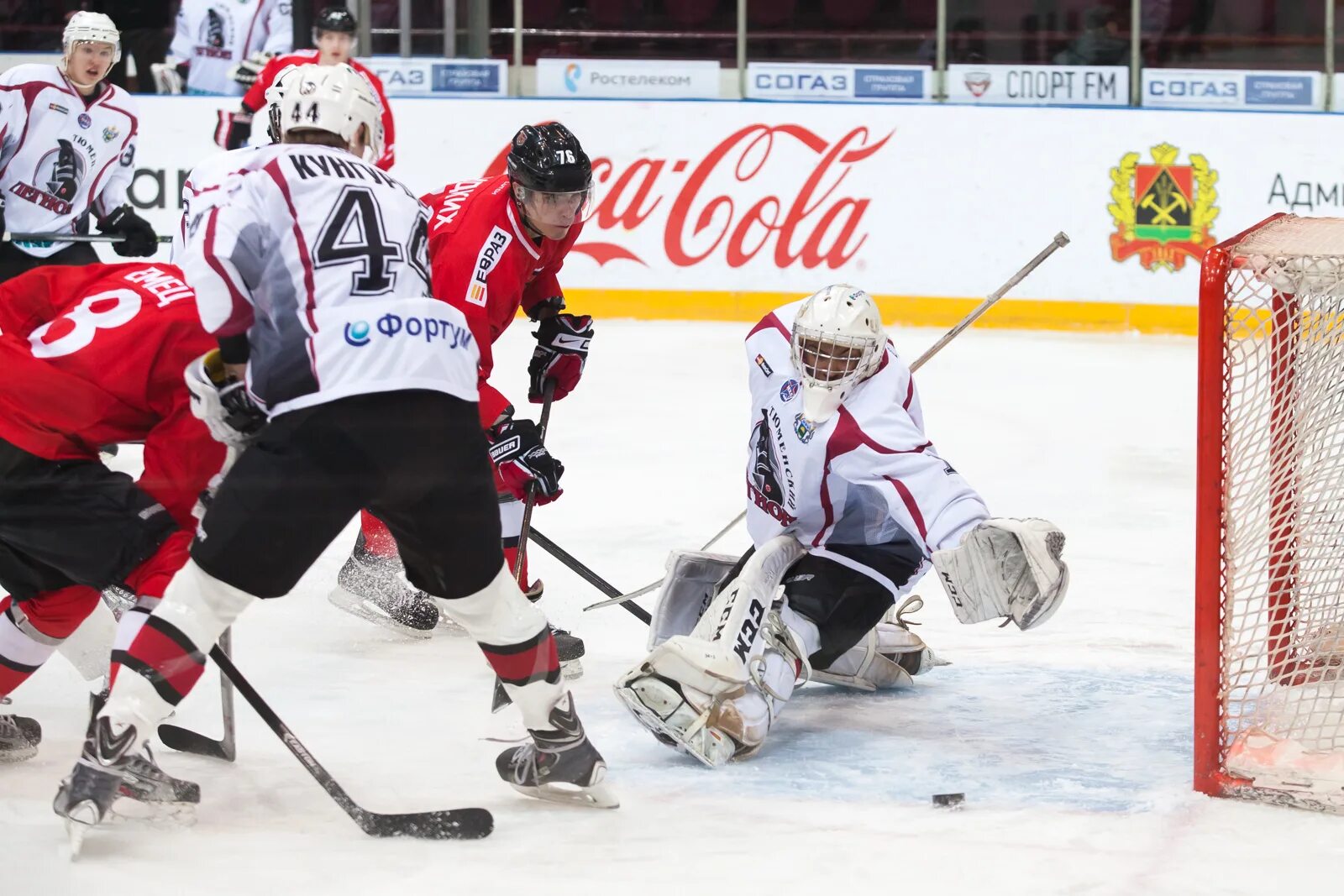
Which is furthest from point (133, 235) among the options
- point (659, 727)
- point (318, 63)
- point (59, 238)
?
point (659, 727)

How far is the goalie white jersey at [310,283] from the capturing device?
2.21 m

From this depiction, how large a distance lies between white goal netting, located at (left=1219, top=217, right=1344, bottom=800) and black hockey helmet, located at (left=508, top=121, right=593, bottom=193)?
1.16 metres

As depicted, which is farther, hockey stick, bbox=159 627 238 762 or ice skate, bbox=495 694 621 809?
hockey stick, bbox=159 627 238 762

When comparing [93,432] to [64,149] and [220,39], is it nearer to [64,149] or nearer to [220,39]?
[64,149]

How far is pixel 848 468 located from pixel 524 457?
617 millimetres

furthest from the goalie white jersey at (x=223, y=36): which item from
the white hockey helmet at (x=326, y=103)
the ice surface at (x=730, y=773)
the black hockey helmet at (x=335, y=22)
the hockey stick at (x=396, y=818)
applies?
the hockey stick at (x=396, y=818)

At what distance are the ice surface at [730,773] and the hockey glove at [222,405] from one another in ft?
1.77

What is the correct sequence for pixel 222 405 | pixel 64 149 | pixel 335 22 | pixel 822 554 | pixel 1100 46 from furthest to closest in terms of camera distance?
pixel 1100 46
pixel 335 22
pixel 64 149
pixel 822 554
pixel 222 405

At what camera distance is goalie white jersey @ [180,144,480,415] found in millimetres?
2207

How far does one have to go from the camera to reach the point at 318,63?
5414 mm

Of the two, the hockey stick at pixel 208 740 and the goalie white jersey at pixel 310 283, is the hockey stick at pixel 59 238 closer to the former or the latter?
the hockey stick at pixel 208 740

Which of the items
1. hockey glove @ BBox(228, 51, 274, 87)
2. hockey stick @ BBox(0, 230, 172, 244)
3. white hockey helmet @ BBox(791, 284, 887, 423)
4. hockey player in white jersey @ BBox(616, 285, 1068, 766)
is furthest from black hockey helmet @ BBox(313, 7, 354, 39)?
white hockey helmet @ BBox(791, 284, 887, 423)

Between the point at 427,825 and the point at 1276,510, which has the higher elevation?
the point at 1276,510

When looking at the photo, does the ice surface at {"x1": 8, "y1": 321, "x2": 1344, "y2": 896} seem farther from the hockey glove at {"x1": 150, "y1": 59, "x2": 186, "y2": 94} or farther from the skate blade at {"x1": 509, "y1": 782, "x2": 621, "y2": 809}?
the hockey glove at {"x1": 150, "y1": 59, "x2": 186, "y2": 94}
